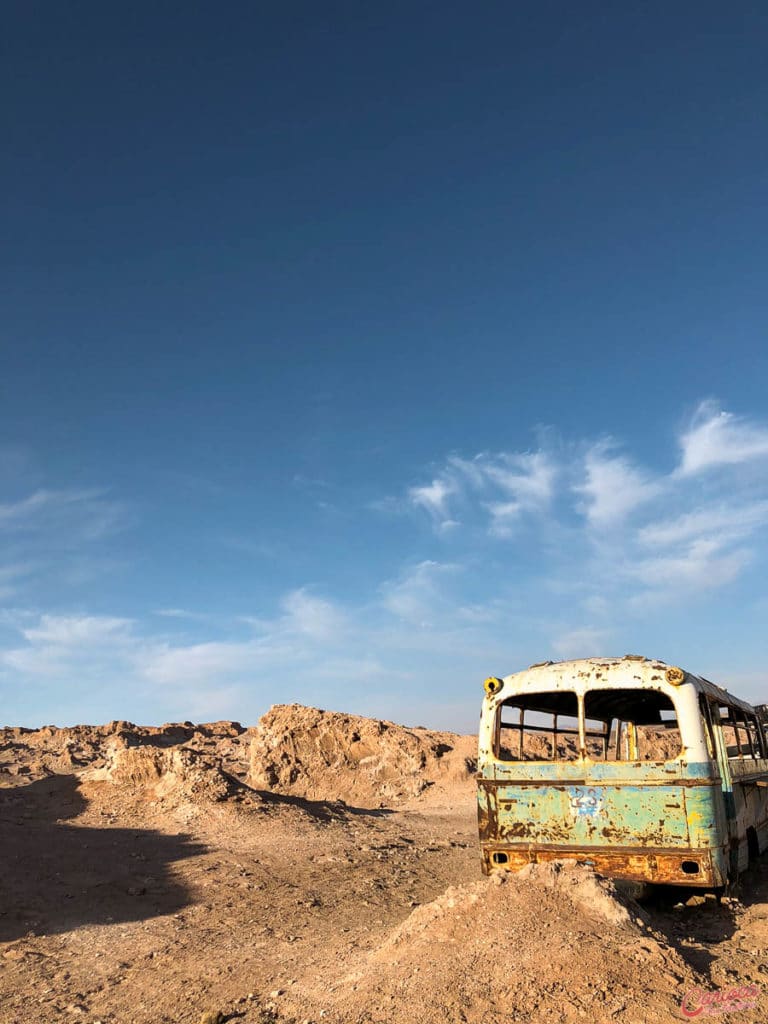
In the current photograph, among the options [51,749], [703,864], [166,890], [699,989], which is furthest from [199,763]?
[51,749]

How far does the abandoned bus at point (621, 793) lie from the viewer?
22.2 ft

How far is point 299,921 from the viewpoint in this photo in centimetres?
876

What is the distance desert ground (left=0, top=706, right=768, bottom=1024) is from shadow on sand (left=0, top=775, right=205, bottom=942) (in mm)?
52

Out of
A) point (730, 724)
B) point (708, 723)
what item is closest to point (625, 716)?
Answer: point (730, 724)

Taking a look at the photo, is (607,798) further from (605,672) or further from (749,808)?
(749,808)

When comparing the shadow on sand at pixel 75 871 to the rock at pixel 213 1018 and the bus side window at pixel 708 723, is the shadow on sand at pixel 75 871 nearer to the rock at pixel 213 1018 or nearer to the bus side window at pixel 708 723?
the rock at pixel 213 1018

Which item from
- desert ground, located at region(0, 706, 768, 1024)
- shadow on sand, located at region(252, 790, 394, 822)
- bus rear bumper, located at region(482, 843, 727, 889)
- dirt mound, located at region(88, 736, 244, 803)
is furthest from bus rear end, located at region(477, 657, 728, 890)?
dirt mound, located at region(88, 736, 244, 803)

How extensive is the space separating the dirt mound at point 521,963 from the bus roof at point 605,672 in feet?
6.86

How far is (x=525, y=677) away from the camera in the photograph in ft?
26.7

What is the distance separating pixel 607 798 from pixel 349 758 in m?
20.5

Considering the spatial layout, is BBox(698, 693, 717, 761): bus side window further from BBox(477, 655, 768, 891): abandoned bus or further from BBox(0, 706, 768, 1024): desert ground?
BBox(0, 706, 768, 1024): desert ground

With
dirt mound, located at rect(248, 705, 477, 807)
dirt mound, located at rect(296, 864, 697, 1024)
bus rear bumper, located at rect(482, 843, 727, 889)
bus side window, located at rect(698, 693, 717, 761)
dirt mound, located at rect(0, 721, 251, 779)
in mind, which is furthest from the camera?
dirt mound, located at rect(0, 721, 251, 779)

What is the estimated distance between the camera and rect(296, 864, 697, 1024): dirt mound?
4473mm

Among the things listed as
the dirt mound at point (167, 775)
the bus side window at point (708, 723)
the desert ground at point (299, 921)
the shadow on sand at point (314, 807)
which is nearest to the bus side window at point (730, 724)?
the bus side window at point (708, 723)
